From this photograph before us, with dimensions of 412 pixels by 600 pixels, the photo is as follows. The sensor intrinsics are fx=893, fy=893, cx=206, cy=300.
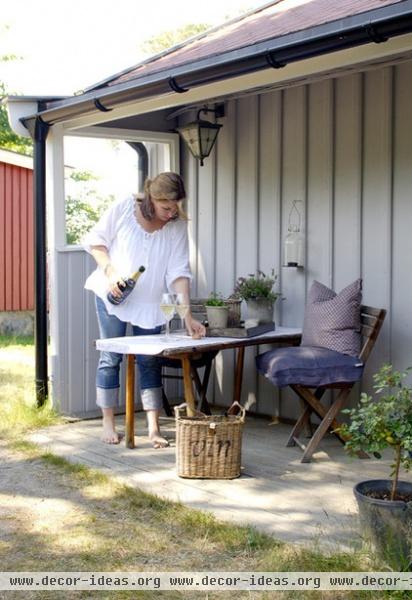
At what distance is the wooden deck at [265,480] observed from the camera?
3824 mm

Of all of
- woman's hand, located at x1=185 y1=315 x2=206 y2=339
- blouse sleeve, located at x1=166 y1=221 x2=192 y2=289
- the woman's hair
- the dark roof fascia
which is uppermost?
the dark roof fascia

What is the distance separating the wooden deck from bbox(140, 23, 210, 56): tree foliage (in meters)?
24.7

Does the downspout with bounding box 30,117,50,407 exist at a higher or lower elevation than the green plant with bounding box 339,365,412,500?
higher

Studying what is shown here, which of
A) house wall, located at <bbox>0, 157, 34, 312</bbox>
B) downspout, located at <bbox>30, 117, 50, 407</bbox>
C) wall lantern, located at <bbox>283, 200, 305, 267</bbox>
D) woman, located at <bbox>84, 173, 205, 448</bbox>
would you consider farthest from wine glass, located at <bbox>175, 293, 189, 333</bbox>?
house wall, located at <bbox>0, 157, 34, 312</bbox>

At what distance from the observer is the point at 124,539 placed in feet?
12.1

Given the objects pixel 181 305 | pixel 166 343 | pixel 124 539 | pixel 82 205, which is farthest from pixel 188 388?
pixel 82 205

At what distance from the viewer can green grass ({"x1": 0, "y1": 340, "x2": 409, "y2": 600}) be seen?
3281 mm

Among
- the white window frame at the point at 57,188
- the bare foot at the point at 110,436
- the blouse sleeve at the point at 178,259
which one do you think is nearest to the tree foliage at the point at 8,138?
the white window frame at the point at 57,188

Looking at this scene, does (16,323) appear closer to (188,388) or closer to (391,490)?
(188,388)

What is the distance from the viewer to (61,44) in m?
28.2

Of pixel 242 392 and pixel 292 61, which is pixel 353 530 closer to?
pixel 292 61

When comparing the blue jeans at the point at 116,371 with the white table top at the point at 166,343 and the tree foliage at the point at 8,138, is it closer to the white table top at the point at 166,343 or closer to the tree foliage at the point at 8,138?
the white table top at the point at 166,343

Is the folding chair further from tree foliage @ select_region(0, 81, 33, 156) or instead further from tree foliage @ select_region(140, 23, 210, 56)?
tree foliage @ select_region(140, 23, 210, 56)

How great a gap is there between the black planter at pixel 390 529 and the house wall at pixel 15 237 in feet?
33.4
